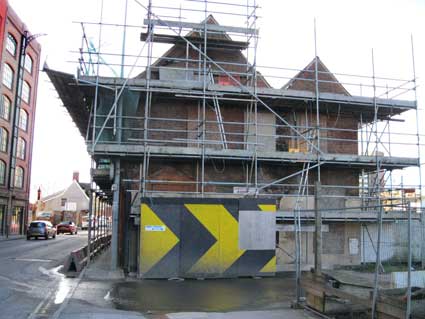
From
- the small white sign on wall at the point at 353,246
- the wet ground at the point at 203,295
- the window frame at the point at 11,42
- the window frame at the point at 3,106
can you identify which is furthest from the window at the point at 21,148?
the wet ground at the point at 203,295

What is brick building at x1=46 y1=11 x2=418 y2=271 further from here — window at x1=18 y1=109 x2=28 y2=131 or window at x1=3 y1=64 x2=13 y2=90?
window at x1=18 y1=109 x2=28 y2=131

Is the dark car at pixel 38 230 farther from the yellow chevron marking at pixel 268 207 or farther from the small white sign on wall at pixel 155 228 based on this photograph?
the yellow chevron marking at pixel 268 207

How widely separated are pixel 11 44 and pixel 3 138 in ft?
27.2

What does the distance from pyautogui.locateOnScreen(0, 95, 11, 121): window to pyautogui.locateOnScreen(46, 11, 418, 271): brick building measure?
2304 centimetres

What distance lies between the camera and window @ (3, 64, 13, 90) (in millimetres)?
41125

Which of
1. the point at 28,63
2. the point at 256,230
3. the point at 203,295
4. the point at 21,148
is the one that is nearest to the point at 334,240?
the point at 256,230

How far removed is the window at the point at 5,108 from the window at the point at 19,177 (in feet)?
18.1

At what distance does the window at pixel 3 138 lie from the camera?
41.7 meters

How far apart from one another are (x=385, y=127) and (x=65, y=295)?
49.5ft

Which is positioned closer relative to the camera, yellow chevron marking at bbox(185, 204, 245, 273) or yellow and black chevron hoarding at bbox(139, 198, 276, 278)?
yellow and black chevron hoarding at bbox(139, 198, 276, 278)

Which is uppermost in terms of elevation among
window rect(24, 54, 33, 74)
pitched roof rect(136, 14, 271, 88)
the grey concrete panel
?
window rect(24, 54, 33, 74)

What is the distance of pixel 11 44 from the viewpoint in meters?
43.0

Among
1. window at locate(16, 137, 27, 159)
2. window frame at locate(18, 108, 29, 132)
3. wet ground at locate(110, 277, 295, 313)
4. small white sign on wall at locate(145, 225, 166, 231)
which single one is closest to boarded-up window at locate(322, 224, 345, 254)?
wet ground at locate(110, 277, 295, 313)

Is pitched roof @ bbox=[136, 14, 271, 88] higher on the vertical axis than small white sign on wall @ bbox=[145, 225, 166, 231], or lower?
higher
